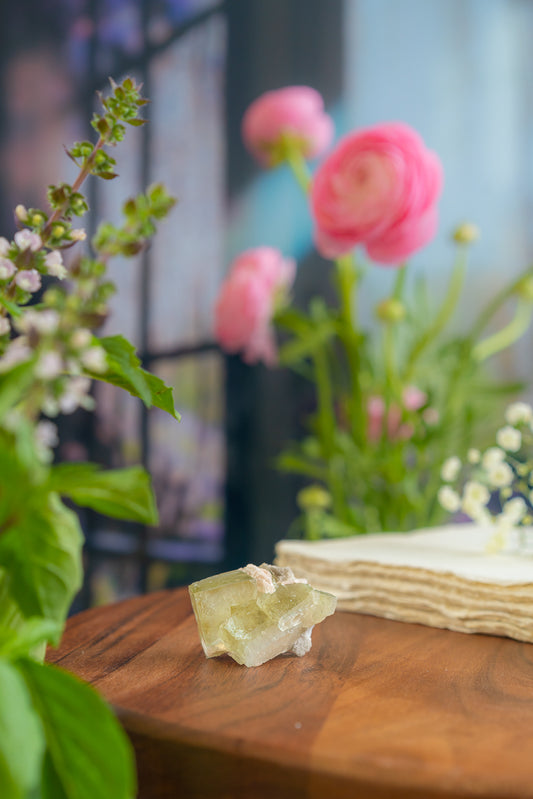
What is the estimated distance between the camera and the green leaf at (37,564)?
31cm

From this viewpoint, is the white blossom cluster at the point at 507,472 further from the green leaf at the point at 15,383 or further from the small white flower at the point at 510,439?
the green leaf at the point at 15,383

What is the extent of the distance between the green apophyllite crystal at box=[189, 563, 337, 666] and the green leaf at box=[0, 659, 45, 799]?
0.23 metres

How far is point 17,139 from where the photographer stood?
4.42 ft

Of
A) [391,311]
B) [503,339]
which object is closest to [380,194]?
[391,311]

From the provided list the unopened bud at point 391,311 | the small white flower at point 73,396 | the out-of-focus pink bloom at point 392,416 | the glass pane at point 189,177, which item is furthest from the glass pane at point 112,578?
the small white flower at point 73,396

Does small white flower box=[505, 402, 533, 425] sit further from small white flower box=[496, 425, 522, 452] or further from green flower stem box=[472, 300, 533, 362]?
green flower stem box=[472, 300, 533, 362]

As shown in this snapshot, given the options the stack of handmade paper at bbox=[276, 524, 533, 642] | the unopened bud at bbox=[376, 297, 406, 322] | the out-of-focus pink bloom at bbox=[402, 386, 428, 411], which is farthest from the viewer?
the out-of-focus pink bloom at bbox=[402, 386, 428, 411]

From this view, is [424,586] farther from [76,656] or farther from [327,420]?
[327,420]

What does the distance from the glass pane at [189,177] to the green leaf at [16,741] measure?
1.16m

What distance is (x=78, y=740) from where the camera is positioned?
0.93 feet

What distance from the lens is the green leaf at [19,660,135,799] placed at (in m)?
0.27

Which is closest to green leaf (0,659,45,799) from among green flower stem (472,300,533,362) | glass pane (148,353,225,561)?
green flower stem (472,300,533,362)

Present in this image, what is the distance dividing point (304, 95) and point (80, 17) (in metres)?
0.58

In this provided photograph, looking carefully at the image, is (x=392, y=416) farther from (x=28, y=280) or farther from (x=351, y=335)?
(x=28, y=280)
